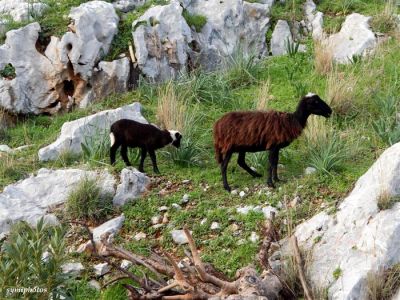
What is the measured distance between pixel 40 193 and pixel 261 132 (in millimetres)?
2818

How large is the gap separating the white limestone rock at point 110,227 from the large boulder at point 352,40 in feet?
17.9

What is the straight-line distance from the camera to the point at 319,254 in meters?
6.20

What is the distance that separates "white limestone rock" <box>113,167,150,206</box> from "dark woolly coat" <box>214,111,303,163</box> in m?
1.07

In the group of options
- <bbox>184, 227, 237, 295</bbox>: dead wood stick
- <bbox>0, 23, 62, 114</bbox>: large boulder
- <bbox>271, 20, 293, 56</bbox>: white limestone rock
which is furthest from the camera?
<bbox>271, 20, 293, 56</bbox>: white limestone rock

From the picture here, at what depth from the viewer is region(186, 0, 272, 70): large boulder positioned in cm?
1206

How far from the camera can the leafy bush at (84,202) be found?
7609 millimetres

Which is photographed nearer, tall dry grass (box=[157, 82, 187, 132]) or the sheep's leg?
the sheep's leg

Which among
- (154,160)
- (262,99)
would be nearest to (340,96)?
(262,99)

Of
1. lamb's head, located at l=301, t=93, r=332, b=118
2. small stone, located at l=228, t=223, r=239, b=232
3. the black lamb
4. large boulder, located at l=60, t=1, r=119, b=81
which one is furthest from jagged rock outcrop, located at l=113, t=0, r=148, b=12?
small stone, located at l=228, t=223, r=239, b=232

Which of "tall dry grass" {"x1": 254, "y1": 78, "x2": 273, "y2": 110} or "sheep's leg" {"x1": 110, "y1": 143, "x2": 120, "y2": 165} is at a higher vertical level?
"tall dry grass" {"x1": 254, "y1": 78, "x2": 273, "y2": 110}

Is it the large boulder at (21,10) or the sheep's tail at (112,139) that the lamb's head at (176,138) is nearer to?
the sheep's tail at (112,139)

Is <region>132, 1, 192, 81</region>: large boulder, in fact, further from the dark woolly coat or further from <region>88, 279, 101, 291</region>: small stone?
<region>88, 279, 101, 291</region>: small stone

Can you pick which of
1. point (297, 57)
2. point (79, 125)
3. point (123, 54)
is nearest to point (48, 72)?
point (123, 54)

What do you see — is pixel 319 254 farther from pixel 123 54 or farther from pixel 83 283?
pixel 123 54
